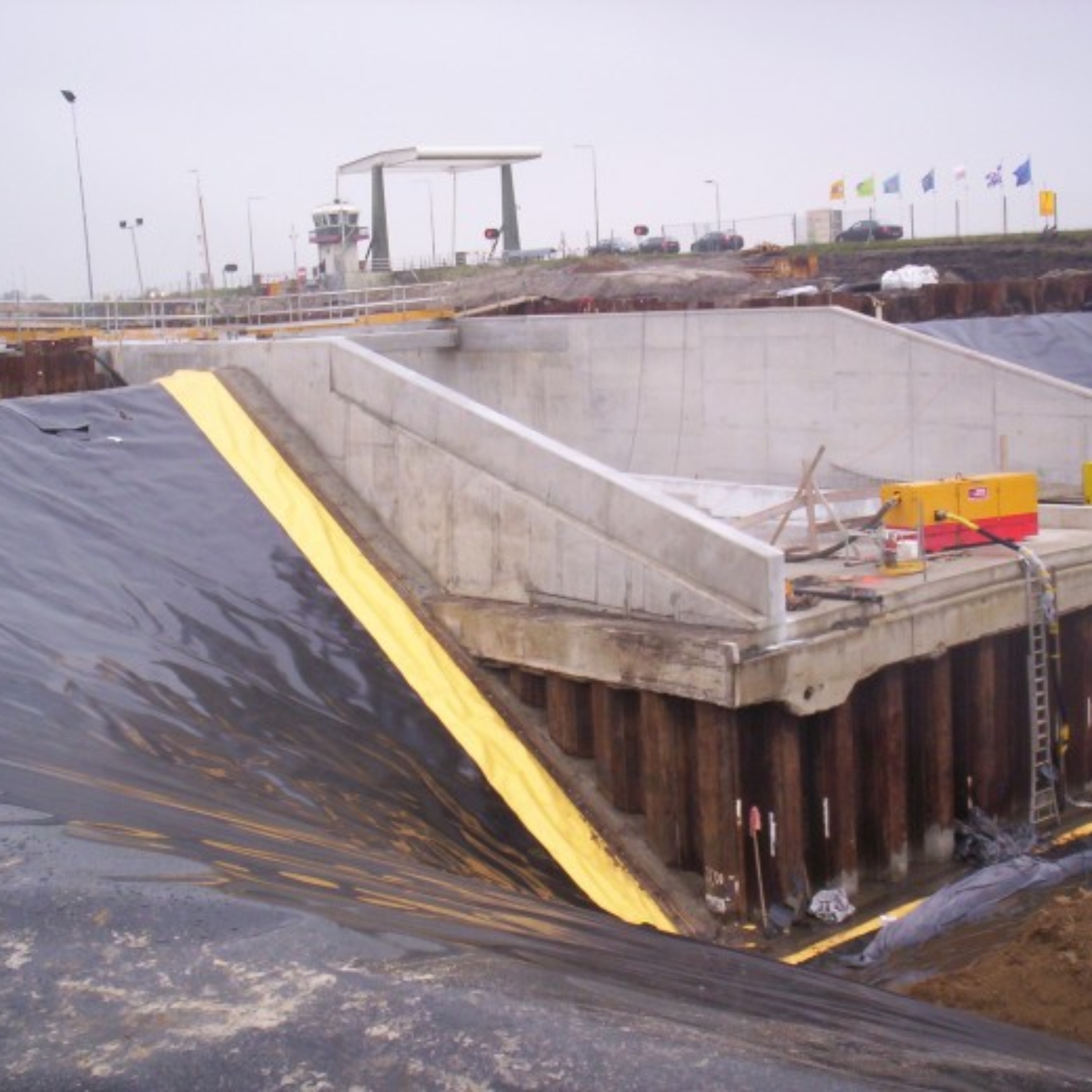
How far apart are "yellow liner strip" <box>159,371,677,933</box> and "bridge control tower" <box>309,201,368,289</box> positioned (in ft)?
108

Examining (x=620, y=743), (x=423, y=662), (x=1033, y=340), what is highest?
(x=1033, y=340)

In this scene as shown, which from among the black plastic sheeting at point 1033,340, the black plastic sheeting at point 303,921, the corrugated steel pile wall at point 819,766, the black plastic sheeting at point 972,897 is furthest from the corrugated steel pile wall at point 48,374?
the black plastic sheeting at point 972,897

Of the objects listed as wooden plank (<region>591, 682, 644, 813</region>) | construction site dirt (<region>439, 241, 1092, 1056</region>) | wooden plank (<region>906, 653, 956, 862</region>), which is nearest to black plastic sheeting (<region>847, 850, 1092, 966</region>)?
construction site dirt (<region>439, 241, 1092, 1056</region>)

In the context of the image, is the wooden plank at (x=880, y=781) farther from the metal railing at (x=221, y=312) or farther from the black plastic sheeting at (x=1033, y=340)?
the metal railing at (x=221, y=312)

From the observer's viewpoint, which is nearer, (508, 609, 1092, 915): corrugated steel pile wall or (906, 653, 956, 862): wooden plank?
(508, 609, 1092, 915): corrugated steel pile wall

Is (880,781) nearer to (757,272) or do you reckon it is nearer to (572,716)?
(572,716)

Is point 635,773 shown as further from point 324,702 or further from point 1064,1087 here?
point 1064,1087

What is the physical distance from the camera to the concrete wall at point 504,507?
1180 cm

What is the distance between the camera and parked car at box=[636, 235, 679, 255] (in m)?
57.4

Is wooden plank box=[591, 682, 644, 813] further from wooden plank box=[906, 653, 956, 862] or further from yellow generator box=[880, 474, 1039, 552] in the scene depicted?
yellow generator box=[880, 474, 1039, 552]

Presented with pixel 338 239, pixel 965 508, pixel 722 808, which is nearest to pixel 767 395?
pixel 965 508

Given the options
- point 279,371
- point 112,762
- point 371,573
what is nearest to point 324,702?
point 371,573

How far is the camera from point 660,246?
58750 mm

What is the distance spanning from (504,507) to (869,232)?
43056 millimetres
